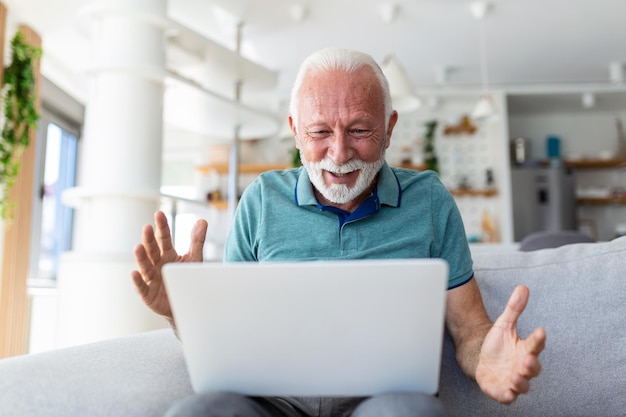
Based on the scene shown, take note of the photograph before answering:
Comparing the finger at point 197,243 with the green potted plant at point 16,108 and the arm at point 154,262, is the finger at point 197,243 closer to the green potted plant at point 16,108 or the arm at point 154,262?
the arm at point 154,262

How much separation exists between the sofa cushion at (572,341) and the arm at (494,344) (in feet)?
0.31

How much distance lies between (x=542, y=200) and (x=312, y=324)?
6230mm

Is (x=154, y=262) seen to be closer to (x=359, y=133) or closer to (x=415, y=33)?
(x=359, y=133)

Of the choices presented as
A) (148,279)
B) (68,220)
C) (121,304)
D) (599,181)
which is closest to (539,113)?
(599,181)

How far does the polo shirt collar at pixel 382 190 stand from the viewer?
1338 millimetres

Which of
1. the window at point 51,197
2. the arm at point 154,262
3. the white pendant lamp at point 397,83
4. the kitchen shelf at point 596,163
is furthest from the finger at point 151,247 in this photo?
the kitchen shelf at point 596,163

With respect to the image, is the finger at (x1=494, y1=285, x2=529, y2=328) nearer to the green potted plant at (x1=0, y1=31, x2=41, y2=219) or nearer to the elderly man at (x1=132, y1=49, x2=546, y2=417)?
the elderly man at (x1=132, y1=49, x2=546, y2=417)

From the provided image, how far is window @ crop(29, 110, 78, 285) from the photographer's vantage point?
5215mm

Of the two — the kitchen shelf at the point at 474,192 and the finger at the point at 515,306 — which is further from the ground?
the kitchen shelf at the point at 474,192

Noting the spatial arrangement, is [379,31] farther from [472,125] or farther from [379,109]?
[379,109]

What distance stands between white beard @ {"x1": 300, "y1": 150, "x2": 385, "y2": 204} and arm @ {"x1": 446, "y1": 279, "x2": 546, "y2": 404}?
30 centimetres

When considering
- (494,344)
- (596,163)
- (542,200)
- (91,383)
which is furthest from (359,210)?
(596,163)

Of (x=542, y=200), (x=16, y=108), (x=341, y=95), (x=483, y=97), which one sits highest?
(x=483, y=97)

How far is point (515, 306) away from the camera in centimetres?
95
